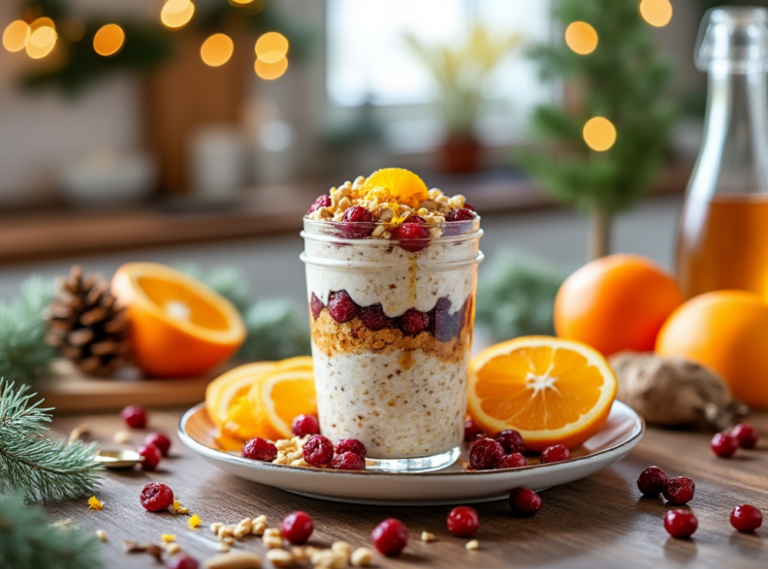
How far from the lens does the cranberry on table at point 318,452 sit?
801 mm

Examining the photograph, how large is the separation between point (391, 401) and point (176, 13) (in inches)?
83.5

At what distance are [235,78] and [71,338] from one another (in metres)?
1.72

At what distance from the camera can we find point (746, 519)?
73 centimetres

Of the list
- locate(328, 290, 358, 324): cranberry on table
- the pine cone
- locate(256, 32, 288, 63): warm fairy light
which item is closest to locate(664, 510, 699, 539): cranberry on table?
locate(328, 290, 358, 324): cranberry on table

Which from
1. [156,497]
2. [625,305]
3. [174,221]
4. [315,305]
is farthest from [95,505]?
[174,221]

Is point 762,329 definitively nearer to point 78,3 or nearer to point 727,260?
point 727,260

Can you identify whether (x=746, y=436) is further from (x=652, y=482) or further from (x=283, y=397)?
(x=283, y=397)

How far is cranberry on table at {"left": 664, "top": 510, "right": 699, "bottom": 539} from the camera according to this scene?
713mm

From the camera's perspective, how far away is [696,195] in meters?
1.29

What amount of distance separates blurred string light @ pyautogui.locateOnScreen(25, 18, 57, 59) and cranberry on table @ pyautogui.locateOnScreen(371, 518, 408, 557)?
214 centimetres

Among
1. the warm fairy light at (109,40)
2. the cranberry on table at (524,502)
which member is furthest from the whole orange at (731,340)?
the warm fairy light at (109,40)

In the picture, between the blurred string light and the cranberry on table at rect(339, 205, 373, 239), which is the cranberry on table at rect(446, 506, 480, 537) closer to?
the cranberry on table at rect(339, 205, 373, 239)

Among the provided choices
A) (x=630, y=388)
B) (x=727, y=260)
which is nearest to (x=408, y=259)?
(x=630, y=388)

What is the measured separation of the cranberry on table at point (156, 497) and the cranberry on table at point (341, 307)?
0.22m
